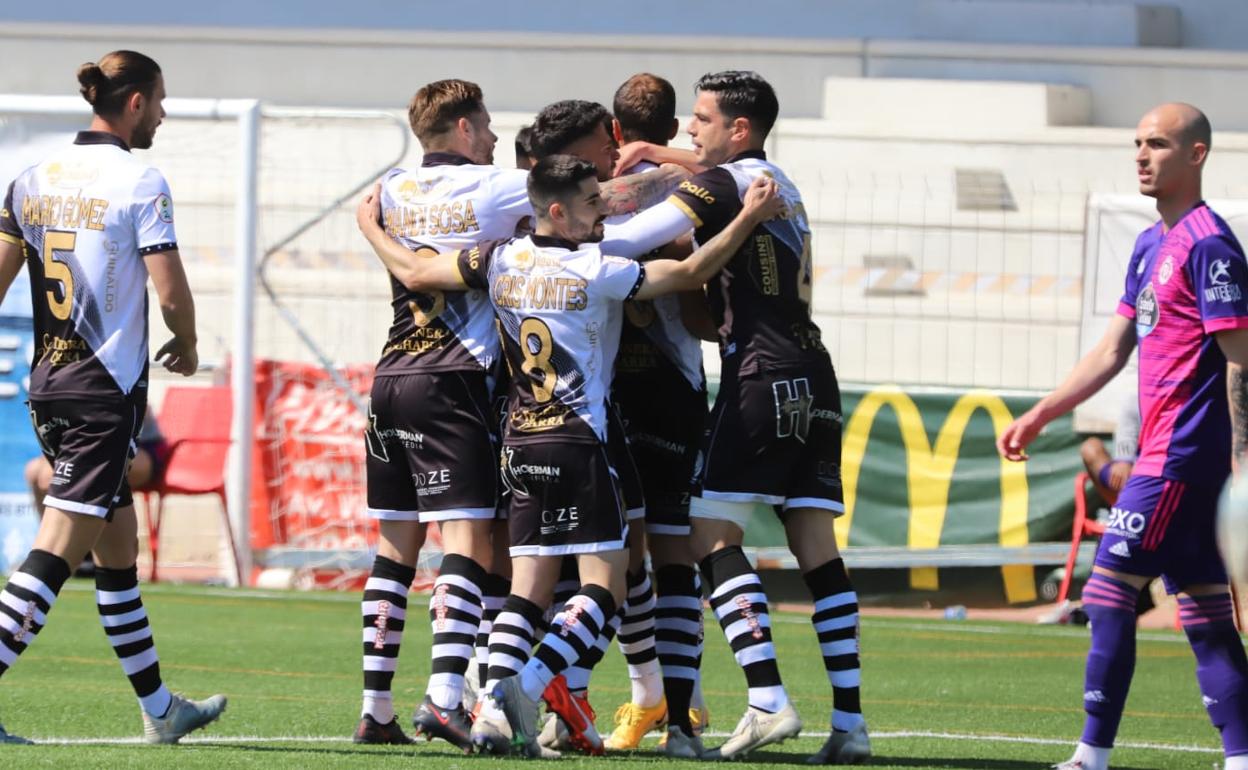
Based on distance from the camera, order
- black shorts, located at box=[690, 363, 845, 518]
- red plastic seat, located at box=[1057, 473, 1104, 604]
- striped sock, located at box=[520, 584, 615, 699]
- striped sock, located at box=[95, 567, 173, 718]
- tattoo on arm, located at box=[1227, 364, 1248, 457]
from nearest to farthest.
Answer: tattoo on arm, located at box=[1227, 364, 1248, 457] < striped sock, located at box=[520, 584, 615, 699] < black shorts, located at box=[690, 363, 845, 518] < striped sock, located at box=[95, 567, 173, 718] < red plastic seat, located at box=[1057, 473, 1104, 604]

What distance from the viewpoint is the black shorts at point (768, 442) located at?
6.56m

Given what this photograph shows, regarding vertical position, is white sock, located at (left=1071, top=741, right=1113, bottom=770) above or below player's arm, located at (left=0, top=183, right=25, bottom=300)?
below

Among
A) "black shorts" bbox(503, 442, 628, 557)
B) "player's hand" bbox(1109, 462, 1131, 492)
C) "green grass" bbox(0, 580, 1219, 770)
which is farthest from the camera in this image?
"player's hand" bbox(1109, 462, 1131, 492)

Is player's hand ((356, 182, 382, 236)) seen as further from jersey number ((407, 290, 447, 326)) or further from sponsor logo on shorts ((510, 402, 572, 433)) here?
sponsor logo on shorts ((510, 402, 572, 433))

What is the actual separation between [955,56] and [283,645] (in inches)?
529

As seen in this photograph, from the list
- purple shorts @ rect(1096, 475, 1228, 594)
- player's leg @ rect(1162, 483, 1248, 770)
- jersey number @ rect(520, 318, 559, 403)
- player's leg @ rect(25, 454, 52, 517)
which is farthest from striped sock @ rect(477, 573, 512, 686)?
player's leg @ rect(25, 454, 52, 517)

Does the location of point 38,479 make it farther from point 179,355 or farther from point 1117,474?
point 179,355

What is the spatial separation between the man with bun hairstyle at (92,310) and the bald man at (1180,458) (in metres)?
2.84

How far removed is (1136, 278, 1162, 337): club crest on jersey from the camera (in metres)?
6.12

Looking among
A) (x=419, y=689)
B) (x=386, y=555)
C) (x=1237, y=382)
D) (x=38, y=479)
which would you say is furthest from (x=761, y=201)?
(x=38, y=479)

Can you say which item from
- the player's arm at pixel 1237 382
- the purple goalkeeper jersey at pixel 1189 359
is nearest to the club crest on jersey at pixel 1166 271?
the purple goalkeeper jersey at pixel 1189 359

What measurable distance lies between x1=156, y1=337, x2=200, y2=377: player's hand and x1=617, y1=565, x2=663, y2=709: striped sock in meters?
1.63

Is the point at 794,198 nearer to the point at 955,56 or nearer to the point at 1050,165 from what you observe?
the point at 1050,165

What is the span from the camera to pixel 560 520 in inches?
255
